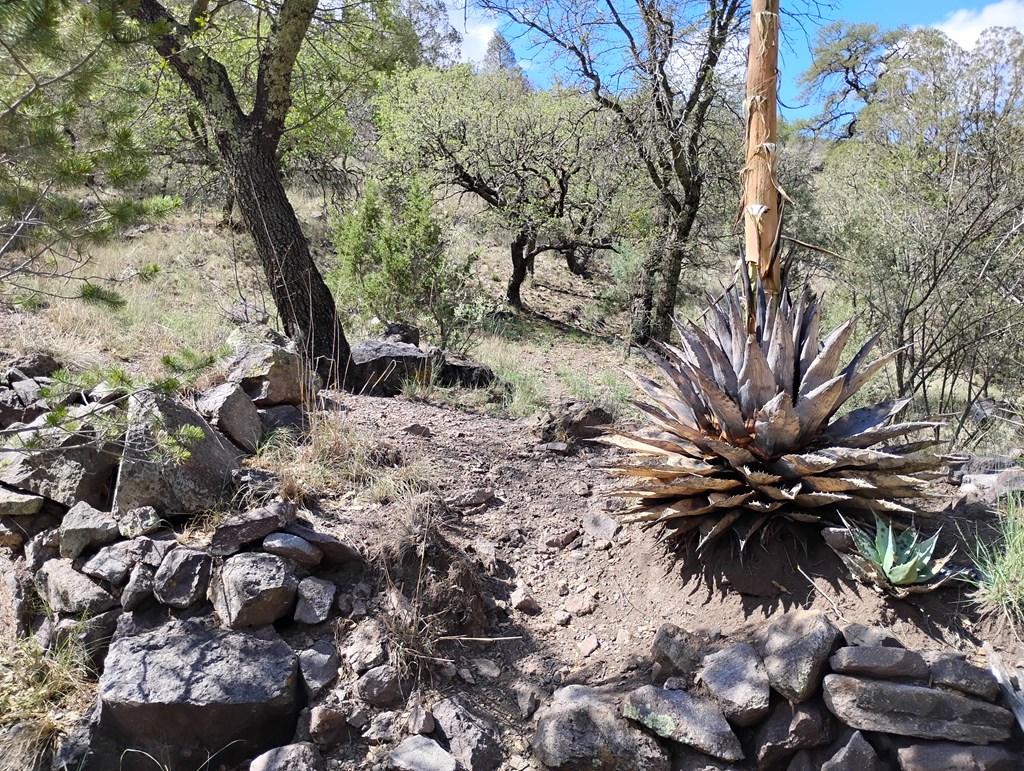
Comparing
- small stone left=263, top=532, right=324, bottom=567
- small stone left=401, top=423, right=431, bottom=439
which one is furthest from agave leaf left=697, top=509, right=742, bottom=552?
small stone left=401, top=423, right=431, bottom=439

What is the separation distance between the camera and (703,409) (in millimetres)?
3525

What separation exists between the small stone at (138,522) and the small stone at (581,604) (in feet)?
6.64

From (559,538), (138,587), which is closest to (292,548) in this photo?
(138,587)

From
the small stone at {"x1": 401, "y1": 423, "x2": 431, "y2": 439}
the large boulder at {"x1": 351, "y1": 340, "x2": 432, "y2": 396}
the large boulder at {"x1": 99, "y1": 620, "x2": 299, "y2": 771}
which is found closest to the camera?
the large boulder at {"x1": 99, "y1": 620, "x2": 299, "y2": 771}

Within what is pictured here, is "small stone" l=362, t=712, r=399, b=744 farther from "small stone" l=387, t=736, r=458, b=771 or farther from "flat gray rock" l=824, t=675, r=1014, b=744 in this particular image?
"flat gray rock" l=824, t=675, r=1014, b=744

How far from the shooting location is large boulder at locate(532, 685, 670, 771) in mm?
2771

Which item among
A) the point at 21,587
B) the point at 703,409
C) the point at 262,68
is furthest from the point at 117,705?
the point at 262,68

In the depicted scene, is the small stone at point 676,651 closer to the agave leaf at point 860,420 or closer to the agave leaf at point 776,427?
the agave leaf at point 776,427

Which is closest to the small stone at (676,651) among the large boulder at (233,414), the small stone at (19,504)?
the large boulder at (233,414)

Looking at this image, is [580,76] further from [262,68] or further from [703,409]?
[703,409]

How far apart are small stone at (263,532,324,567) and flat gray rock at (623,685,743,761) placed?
1.54 metres

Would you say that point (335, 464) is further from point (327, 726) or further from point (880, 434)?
point (880, 434)

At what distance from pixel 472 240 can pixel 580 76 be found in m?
3.80

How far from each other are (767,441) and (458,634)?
5.33 ft
